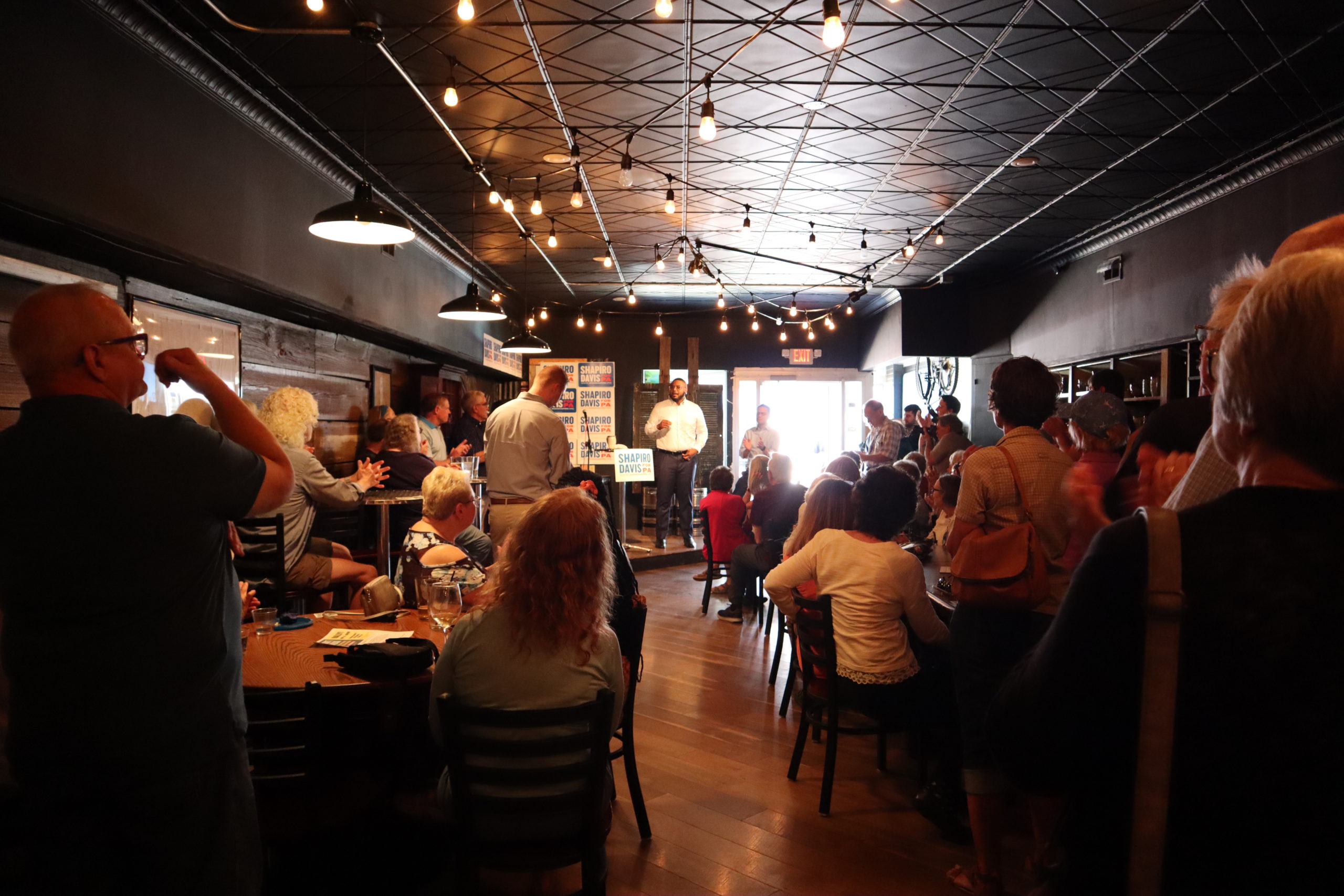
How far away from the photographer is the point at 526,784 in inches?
76.0

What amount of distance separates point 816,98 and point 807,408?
29.9ft

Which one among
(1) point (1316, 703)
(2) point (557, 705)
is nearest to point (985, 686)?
(2) point (557, 705)

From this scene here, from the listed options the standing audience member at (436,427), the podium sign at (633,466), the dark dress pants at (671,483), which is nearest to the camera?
the standing audience member at (436,427)

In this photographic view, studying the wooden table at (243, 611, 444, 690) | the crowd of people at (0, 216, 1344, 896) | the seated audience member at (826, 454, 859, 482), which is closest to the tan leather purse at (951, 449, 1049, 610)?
the crowd of people at (0, 216, 1344, 896)

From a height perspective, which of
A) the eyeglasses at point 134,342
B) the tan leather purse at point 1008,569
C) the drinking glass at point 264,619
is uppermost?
the eyeglasses at point 134,342

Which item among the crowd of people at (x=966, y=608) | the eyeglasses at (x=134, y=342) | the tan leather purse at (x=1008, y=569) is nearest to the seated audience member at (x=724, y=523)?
the crowd of people at (x=966, y=608)

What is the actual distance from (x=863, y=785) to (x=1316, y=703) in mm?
3024

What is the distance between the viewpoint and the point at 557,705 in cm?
201

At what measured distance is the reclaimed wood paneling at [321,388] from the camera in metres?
5.29

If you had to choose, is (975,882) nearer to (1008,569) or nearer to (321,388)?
(1008,569)

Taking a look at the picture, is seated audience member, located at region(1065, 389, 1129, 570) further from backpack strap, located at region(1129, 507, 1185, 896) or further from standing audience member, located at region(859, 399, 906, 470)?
standing audience member, located at region(859, 399, 906, 470)

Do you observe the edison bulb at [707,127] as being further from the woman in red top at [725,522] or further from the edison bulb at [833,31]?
the woman in red top at [725,522]

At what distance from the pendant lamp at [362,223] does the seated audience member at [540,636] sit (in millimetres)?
2066

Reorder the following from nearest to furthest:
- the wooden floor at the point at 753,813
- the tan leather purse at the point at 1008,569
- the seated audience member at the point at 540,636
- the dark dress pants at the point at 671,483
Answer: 1. the seated audience member at the point at 540,636
2. the tan leather purse at the point at 1008,569
3. the wooden floor at the point at 753,813
4. the dark dress pants at the point at 671,483
